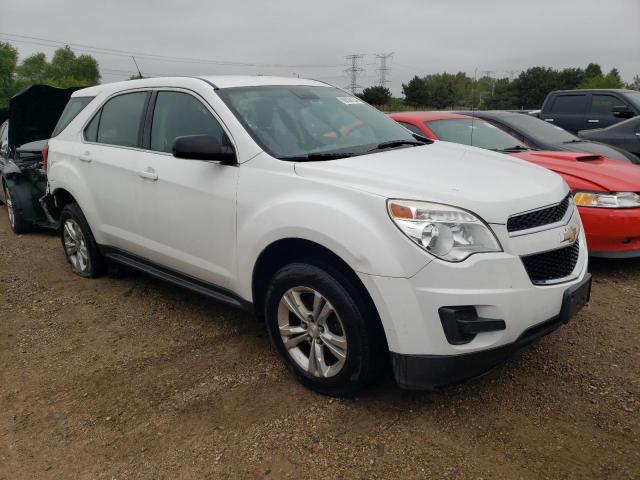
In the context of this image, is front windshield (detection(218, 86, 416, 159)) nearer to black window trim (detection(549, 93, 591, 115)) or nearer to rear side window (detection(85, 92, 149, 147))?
rear side window (detection(85, 92, 149, 147))

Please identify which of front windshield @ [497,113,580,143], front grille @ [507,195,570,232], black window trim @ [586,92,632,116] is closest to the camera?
front grille @ [507,195,570,232]

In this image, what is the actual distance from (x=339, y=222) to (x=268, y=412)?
1.10 metres

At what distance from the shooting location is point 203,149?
3.13m

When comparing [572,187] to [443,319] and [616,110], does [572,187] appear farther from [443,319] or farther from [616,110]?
[616,110]

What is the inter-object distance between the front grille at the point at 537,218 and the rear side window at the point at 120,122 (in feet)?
9.07

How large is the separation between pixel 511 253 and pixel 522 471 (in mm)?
957

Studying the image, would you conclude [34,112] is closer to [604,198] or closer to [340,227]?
[340,227]

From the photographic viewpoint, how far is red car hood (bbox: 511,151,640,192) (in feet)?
15.3

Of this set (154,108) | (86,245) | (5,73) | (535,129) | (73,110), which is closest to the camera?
(154,108)

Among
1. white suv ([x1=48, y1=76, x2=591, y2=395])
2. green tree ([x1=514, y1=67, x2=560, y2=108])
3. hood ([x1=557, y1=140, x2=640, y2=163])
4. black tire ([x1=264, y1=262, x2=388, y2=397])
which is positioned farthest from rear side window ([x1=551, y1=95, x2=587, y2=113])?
green tree ([x1=514, y1=67, x2=560, y2=108])

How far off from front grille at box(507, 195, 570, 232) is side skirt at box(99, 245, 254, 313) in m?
1.57

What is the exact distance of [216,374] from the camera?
11.0ft

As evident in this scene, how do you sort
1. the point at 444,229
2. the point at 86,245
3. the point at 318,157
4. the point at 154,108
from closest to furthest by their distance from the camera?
the point at 444,229 → the point at 318,157 → the point at 154,108 → the point at 86,245

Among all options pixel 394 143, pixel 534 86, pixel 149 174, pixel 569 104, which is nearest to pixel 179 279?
pixel 149 174
